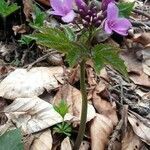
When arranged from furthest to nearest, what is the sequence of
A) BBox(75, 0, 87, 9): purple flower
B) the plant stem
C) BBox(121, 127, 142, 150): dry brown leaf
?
BBox(121, 127, 142, 150): dry brown leaf → the plant stem → BBox(75, 0, 87, 9): purple flower

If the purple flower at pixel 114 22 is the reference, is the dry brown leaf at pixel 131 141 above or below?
below

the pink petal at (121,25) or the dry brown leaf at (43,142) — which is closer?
the pink petal at (121,25)

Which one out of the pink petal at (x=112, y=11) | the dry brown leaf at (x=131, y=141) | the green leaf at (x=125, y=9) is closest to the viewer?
the pink petal at (x=112, y=11)

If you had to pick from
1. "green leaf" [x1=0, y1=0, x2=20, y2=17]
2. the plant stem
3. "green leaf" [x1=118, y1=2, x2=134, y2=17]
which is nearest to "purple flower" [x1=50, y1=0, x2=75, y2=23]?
the plant stem

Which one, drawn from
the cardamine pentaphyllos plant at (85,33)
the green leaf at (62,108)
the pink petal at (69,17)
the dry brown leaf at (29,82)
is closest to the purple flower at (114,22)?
the cardamine pentaphyllos plant at (85,33)

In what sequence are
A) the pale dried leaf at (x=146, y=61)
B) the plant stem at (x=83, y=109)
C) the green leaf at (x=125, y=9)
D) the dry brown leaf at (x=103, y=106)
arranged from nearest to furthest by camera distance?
the plant stem at (x=83, y=109), the dry brown leaf at (x=103, y=106), the green leaf at (x=125, y=9), the pale dried leaf at (x=146, y=61)

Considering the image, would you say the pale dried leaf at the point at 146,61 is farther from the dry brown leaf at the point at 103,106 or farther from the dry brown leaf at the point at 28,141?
the dry brown leaf at the point at 28,141

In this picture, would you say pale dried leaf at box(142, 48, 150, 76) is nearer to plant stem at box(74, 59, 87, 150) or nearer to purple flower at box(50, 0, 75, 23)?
plant stem at box(74, 59, 87, 150)
